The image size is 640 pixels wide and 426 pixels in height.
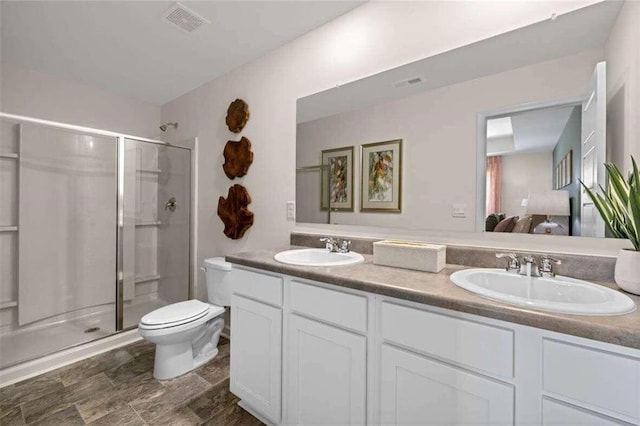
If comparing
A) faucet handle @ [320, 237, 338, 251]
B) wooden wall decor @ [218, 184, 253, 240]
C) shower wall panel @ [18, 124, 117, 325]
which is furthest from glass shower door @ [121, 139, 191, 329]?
faucet handle @ [320, 237, 338, 251]

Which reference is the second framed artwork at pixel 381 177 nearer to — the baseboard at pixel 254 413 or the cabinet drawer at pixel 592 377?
the cabinet drawer at pixel 592 377

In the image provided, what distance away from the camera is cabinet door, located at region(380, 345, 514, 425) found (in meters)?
0.82

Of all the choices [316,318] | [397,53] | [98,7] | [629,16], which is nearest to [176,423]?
[316,318]

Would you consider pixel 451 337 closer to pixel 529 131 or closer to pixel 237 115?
pixel 529 131

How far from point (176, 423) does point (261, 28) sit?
7.87 feet

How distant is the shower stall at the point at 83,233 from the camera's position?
2.29 meters

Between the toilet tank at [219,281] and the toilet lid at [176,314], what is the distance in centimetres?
15

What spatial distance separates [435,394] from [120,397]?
5.93 feet

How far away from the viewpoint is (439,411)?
0.92 metres

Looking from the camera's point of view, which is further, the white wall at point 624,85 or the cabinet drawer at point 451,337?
the white wall at point 624,85

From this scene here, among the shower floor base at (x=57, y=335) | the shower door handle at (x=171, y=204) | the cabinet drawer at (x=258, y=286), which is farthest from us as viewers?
the shower door handle at (x=171, y=204)

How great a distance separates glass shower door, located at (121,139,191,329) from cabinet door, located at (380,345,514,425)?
237 cm

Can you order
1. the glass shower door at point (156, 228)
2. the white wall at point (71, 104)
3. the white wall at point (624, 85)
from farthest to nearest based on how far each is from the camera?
1. the glass shower door at point (156, 228)
2. the white wall at point (71, 104)
3. the white wall at point (624, 85)

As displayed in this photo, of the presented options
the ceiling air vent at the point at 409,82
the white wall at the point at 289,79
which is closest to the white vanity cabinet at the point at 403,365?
the white wall at the point at 289,79
